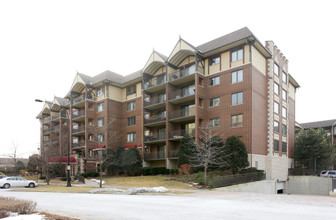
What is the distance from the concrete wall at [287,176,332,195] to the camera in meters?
32.0

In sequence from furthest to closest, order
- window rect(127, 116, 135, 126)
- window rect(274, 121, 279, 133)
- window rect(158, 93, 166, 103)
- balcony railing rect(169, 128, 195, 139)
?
window rect(127, 116, 135, 126) → window rect(158, 93, 166, 103) → balcony railing rect(169, 128, 195, 139) → window rect(274, 121, 279, 133)

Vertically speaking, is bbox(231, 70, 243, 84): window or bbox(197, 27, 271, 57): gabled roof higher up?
bbox(197, 27, 271, 57): gabled roof

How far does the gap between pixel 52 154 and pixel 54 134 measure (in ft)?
51.5

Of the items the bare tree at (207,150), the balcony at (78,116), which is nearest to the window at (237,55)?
the bare tree at (207,150)

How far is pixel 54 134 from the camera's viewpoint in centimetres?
5578

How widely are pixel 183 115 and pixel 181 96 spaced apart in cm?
264

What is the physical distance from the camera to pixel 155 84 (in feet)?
128

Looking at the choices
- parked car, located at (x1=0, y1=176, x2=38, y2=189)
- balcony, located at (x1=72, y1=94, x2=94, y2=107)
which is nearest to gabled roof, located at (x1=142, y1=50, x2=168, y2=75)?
balcony, located at (x1=72, y1=94, x2=94, y2=107)

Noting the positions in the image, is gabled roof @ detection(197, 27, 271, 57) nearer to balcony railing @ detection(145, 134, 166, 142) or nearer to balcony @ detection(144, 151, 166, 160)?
balcony railing @ detection(145, 134, 166, 142)

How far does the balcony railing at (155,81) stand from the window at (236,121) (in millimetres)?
10783

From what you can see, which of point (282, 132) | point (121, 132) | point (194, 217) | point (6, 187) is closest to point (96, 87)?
point (121, 132)

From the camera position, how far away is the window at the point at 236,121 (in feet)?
98.3

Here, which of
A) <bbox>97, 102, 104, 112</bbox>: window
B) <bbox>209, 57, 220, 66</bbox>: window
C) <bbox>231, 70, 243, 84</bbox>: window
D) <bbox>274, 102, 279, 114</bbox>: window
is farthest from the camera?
<bbox>97, 102, 104, 112</bbox>: window

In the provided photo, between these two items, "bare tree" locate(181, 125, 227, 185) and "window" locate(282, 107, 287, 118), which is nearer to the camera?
"bare tree" locate(181, 125, 227, 185)
